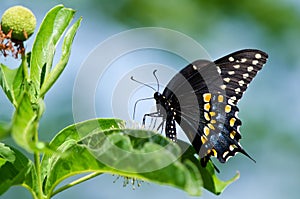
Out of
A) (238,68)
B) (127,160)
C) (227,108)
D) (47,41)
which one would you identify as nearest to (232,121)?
(227,108)

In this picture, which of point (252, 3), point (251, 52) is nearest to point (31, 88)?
point (251, 52)

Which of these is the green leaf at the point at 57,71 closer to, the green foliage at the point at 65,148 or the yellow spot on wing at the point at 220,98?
the green foliage at the point at 65,148

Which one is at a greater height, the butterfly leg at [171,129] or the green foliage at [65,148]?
the green foliage at [65,148]

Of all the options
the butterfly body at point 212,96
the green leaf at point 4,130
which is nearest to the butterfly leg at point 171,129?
the butterfly body at point 212,96

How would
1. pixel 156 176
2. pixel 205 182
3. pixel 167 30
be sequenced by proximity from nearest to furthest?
pixel 156 176, pixel 205 182, pixel 167 30

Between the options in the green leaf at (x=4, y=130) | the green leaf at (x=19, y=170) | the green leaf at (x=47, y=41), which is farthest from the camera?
the green leaf at (x=47, y=41)

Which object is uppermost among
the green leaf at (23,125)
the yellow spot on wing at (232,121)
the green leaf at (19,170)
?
the green leaf at (23,125)

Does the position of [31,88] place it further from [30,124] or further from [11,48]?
[30,124]
